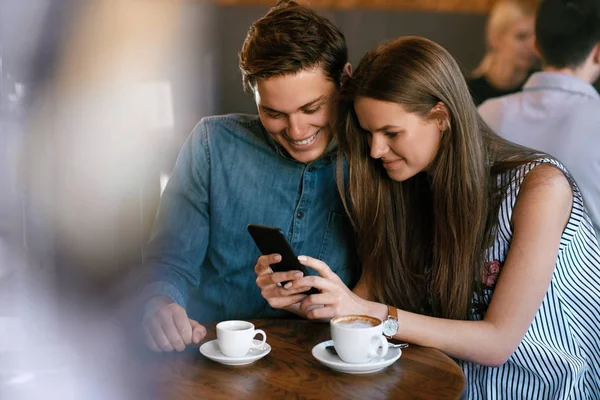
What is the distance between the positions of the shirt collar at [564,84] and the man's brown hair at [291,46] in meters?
0.86

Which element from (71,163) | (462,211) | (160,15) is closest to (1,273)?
(71,163)

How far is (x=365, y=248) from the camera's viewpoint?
4.41 feet

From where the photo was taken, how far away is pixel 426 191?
135 centimetres

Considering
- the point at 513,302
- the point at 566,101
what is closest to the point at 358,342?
the point at 513,302

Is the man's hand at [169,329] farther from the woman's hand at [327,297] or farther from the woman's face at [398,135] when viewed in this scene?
the woman's face at [398,135]

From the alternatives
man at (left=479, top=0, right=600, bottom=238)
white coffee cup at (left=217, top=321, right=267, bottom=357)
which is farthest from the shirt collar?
white coffee cup at (left=217, top=321, right=267, bottom=357)

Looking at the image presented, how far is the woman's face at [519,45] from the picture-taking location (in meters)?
2.85

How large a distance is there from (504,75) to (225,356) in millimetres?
2503

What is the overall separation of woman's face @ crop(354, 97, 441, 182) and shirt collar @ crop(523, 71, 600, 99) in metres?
0.85

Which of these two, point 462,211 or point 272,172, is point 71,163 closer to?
point 462,211

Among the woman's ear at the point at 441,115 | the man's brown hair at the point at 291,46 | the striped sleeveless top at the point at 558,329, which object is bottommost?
the striped sleeveless top at the point at 558,329

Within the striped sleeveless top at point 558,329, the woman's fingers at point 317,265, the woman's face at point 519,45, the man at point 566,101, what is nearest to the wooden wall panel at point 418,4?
the woman's face at point 519,45

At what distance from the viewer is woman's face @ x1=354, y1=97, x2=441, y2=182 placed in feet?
3.87

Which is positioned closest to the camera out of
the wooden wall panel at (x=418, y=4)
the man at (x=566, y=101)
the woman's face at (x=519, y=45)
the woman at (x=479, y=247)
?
the woman at (x=479, y=247)
